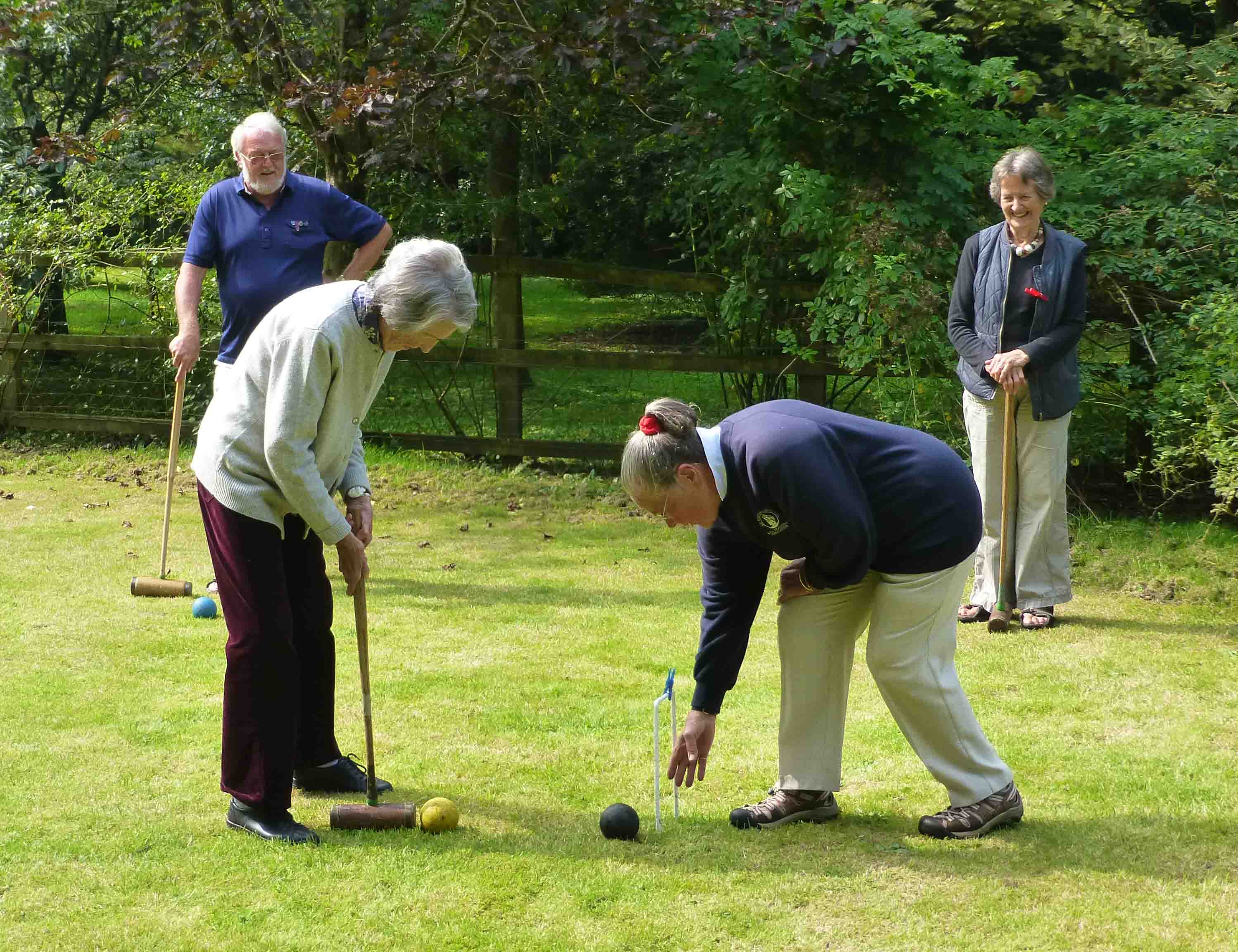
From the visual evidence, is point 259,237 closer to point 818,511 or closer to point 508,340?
point 818,511

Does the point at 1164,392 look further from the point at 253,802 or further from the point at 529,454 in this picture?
the point at 253,802

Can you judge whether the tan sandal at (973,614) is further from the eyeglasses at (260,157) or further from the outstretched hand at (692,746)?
the eyeglasses at (260,157)

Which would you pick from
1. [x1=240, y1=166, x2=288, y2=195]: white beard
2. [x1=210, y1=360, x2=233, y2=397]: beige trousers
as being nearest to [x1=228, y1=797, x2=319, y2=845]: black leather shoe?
[x1=210, y1=360, x2=233, y2=397]: beige trousers

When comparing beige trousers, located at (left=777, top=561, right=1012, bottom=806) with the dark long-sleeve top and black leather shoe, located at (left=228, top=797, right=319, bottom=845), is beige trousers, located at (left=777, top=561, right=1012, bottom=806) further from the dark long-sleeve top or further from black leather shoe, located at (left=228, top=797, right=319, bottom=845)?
the dark long-sleeve top

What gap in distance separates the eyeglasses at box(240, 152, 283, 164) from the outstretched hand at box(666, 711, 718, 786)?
9.43 feet

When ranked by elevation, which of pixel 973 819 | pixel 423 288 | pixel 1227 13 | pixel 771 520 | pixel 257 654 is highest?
pixel 1227 13

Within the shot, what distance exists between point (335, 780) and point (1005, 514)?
9.73ft

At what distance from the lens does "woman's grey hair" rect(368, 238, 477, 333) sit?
3.09 meters

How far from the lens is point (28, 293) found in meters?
→ 9.77

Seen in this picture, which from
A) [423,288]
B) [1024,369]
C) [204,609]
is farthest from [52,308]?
[423,288]

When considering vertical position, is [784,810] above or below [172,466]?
below

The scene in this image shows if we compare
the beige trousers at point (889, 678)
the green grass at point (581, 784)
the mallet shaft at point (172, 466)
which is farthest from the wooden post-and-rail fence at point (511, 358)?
the beige trousers at point (889, 678)

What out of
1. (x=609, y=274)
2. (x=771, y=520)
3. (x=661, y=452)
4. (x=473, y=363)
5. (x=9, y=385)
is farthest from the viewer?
(x=9, y=385)

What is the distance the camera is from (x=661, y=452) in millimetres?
2924
